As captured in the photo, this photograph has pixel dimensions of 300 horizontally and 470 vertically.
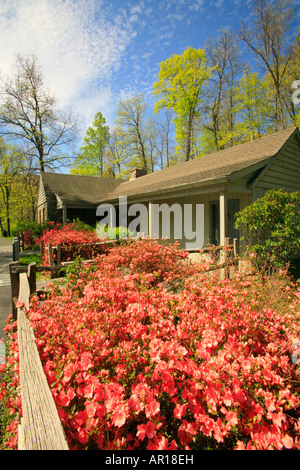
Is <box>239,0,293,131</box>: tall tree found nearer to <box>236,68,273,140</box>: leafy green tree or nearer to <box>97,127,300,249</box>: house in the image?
<box>236,68,273,140</box>: leafy green tree

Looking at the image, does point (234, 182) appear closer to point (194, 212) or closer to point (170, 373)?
point (194, 212)

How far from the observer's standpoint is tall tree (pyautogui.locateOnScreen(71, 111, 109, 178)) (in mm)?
31703

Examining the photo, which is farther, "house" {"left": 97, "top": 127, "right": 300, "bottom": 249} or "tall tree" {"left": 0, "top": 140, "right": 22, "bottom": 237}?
"tall tree" {"left": 0, "top": 140, "right": 22, "bottom": 237}

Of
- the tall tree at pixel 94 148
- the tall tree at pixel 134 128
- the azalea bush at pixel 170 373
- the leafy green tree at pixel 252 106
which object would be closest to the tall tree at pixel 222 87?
the leafy green tree at pixel 252 106

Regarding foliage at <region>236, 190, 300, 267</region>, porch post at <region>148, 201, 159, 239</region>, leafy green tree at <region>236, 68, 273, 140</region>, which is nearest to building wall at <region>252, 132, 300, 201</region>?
foliage at <region>236, 190, 300, 267</region>

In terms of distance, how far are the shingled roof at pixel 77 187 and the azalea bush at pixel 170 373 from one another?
52.5 ft

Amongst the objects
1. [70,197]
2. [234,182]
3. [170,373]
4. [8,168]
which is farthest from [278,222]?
[8,168]

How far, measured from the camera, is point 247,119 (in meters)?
22.7

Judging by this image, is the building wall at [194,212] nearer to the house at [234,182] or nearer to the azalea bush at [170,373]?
the house at [234,182]

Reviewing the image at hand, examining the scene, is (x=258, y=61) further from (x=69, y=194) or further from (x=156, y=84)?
(x=69, y=194)

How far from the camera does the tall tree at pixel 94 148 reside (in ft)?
104

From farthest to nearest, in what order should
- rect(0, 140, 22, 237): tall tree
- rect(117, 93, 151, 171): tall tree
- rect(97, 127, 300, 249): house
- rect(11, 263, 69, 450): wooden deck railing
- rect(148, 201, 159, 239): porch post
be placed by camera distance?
rect(117, 93, 151, 171): tall tree → rect(0, 140, 22, 237): tall tree → rect(148, 201, 159, 239): porch post → rect(97, 127, 300, 249): house → rect(11, 263, 69, 450): wooden deck railing

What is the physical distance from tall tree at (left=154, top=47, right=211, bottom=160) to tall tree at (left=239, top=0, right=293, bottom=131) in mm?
4973

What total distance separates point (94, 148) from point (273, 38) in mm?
22517
